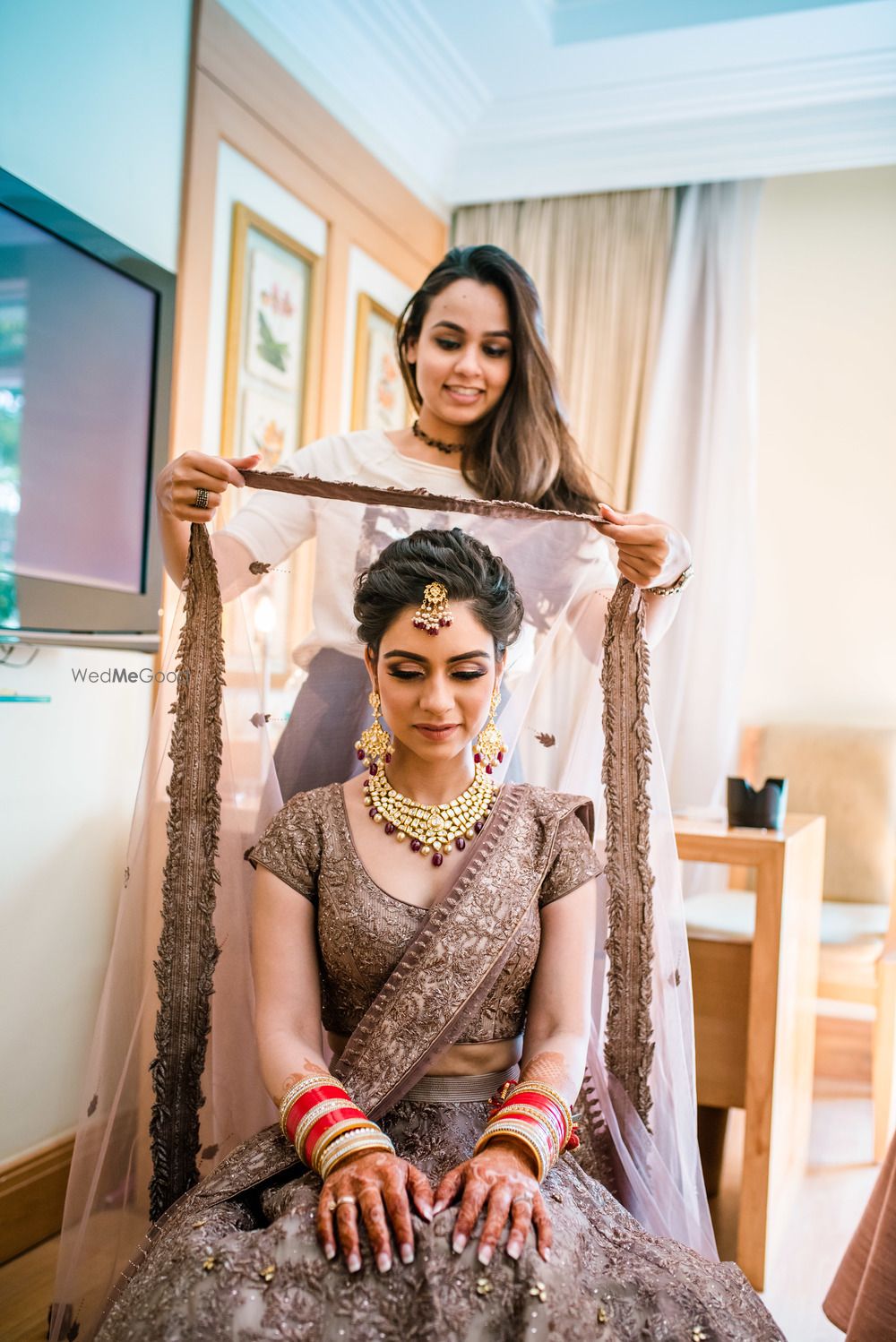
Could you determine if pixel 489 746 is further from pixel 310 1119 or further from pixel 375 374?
pixel 375 374

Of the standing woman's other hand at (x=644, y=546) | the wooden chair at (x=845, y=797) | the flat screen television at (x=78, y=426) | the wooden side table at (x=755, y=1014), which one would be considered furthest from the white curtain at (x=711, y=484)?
the standing woman's other hand at (x=644, y=546)

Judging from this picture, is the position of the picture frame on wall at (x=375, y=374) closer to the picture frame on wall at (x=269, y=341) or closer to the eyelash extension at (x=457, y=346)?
the picture frame on wall at (x=269, y=341)

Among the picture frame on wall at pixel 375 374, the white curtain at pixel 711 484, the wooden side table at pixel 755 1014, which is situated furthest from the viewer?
the white curtain at pixel 711 484

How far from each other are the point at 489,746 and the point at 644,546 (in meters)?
0.38

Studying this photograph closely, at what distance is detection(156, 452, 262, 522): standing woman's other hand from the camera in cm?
159

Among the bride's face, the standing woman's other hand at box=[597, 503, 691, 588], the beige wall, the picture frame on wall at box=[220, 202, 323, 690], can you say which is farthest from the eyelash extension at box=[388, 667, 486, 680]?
the beige wall

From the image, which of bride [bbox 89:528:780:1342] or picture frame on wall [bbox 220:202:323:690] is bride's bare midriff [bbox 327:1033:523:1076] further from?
picture frame on wall [bbox 220:202:323:690]

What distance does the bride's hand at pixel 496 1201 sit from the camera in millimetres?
1133

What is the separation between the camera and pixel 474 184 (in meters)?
4.14

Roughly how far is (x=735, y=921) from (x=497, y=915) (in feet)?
4.73

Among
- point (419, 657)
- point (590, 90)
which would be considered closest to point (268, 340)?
point (590, 90)

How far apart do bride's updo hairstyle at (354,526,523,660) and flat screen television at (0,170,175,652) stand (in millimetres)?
868

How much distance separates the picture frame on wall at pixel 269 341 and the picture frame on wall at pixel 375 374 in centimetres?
30


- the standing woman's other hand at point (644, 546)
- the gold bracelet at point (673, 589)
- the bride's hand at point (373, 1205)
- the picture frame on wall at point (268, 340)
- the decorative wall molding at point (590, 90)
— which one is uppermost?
the decorative wall molding at point (590, 90)
